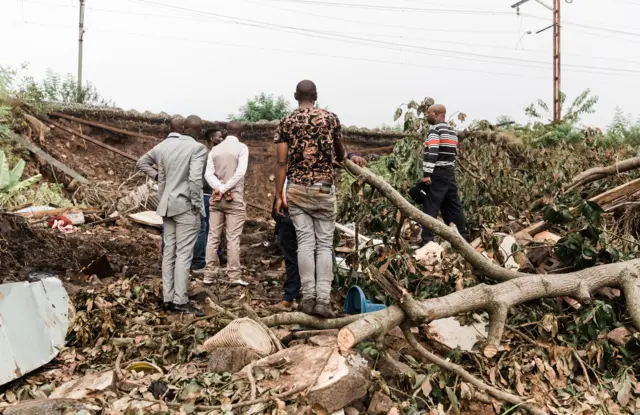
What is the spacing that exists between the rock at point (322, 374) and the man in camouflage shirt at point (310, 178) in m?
0.90

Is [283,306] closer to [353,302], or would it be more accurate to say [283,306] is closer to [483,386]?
[353,302]

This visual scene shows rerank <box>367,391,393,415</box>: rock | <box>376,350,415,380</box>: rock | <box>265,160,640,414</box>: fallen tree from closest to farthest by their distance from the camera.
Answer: <box>367,391,393,415</box>: rock
<box>265,160,640,414</box>: fallen tree
<box>376,350,415,380</box>: rock

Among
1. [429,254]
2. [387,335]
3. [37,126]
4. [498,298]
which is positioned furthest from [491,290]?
[37,126]

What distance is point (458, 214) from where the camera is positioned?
21.0ft

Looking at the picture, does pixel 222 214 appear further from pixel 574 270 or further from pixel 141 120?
pixel 141 120

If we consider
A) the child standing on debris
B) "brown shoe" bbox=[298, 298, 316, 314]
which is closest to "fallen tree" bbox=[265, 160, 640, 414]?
"brown shoe" bbox=[298, 298, 316, 314]

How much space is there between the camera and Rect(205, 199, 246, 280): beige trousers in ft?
18.9

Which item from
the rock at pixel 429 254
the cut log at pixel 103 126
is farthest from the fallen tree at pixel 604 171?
the cut log at pixel 103 126

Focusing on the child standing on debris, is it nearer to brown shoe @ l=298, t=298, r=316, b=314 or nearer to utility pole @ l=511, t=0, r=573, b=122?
brown shoe @ l=298, t=298, r=316, b=314

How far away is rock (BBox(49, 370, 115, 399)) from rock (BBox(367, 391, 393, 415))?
4.48 feet

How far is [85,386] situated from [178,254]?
1799 millimetres

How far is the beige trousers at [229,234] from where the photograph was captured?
18.9ft

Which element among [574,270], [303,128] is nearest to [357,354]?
[303,128]

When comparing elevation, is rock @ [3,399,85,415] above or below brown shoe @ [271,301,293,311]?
below
